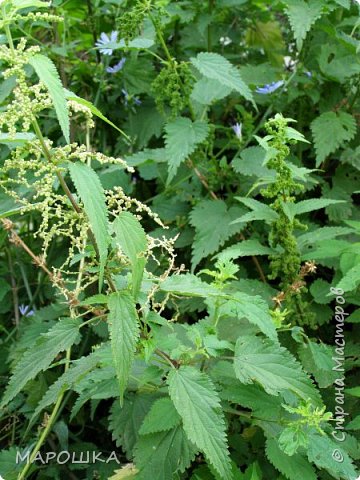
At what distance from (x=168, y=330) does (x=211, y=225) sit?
19.4 inches

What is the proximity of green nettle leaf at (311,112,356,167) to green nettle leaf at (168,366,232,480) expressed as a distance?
1.11 metres

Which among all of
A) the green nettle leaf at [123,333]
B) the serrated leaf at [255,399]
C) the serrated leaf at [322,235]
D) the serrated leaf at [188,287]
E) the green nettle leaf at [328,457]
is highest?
the green nettle leaf at [123,333]

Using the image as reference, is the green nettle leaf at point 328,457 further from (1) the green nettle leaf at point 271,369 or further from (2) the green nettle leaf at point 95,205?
(2) the green nettle leaf at point 95,205

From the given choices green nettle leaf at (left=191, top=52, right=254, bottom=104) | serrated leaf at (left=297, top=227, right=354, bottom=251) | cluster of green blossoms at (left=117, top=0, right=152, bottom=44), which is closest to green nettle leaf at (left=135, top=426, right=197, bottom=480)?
serrated leaf at (left=297, top=227, right=354, bottom=251)

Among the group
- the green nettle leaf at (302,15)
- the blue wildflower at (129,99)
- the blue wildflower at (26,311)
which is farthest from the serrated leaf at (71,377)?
the blue wildflower at (129,99)

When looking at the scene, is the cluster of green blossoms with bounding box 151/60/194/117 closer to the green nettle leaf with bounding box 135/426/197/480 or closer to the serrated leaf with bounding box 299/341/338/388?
the serrated leaf with bounding box 299/341/338/388

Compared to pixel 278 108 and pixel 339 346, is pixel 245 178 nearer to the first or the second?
pixel 278 108

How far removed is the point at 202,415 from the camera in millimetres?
1225

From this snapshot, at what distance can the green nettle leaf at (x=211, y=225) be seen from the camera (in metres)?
2.05

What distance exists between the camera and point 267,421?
5.05 feet

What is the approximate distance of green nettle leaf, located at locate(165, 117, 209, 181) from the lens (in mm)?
2018

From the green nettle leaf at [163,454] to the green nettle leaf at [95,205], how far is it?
51 cm

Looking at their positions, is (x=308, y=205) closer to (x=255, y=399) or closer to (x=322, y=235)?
(x=322, y=235)

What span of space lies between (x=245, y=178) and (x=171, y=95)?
42 cm
